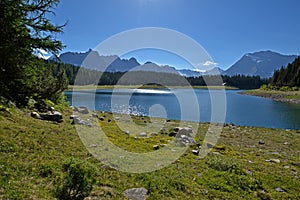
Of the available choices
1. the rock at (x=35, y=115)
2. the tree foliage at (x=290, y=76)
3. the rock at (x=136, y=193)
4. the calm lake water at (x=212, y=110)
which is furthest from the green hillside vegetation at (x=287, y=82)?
the rock at (x=136, y=193)

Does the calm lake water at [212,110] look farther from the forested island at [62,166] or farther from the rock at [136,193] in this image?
the rock at [136,193]

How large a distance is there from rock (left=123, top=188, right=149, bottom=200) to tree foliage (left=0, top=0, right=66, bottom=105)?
6704 mm

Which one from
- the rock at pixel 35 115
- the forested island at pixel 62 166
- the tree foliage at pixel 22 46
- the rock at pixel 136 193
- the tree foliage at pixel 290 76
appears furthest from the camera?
the tree foliage at pixel 290 76

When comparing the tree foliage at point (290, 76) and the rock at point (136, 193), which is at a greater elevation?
the tree foliage at point (290, 76)

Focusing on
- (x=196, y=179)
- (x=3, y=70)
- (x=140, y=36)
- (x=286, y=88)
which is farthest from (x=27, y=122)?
(x=286, y=88)

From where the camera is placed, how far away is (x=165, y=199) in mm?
6320

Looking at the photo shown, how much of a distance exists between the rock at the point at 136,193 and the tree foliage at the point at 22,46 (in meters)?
6.70

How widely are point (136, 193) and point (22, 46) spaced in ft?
25.5

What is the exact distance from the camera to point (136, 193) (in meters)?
6.48

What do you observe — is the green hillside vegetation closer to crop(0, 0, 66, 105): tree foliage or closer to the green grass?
the green grass

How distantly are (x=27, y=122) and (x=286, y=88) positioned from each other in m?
111

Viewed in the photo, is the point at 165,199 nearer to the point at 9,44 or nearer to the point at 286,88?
the point at 9,44

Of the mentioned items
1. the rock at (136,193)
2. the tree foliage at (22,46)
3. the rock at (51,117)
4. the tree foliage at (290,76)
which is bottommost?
the rock at (136,193)

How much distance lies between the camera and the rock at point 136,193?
6273 mm
